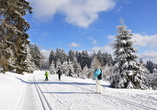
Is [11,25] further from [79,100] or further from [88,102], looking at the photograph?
[88,102]

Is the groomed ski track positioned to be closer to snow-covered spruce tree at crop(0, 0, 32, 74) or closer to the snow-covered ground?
the snow-covered ground

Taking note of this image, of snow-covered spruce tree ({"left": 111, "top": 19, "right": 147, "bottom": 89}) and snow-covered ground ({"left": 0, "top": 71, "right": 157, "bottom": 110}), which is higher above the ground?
snow-covered spruce tree ({"left": 111, "top": 19, "right": 147, "bottom": 89})

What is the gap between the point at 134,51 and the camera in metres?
14.9

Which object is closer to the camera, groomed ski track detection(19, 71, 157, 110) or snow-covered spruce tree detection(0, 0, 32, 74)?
groomed ski track detection(19, 71, 157, 110)

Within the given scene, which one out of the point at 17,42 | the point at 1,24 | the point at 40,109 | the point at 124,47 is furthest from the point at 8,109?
the point at 124,47

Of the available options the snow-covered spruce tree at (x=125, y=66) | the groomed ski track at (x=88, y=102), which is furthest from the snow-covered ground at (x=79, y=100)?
the snow-covered spruce tree at (x=125, y=66)

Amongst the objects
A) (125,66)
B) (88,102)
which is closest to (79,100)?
(88,102)

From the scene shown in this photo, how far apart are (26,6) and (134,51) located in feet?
47.6

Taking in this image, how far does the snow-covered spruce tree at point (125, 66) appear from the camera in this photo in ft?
45.2

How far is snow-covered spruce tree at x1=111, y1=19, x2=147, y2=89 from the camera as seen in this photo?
1376 centimetres

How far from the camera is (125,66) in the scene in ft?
46.6

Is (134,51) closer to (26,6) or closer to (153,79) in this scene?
(153,79)

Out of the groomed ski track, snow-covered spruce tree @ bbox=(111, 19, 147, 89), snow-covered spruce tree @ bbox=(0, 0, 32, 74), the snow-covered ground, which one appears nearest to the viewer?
A: the groomed ski track

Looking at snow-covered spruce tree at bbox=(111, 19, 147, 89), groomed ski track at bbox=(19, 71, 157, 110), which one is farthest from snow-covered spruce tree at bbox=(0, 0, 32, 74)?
snow-covered spruce tree at bbox=(111, 19, 147, 89)
